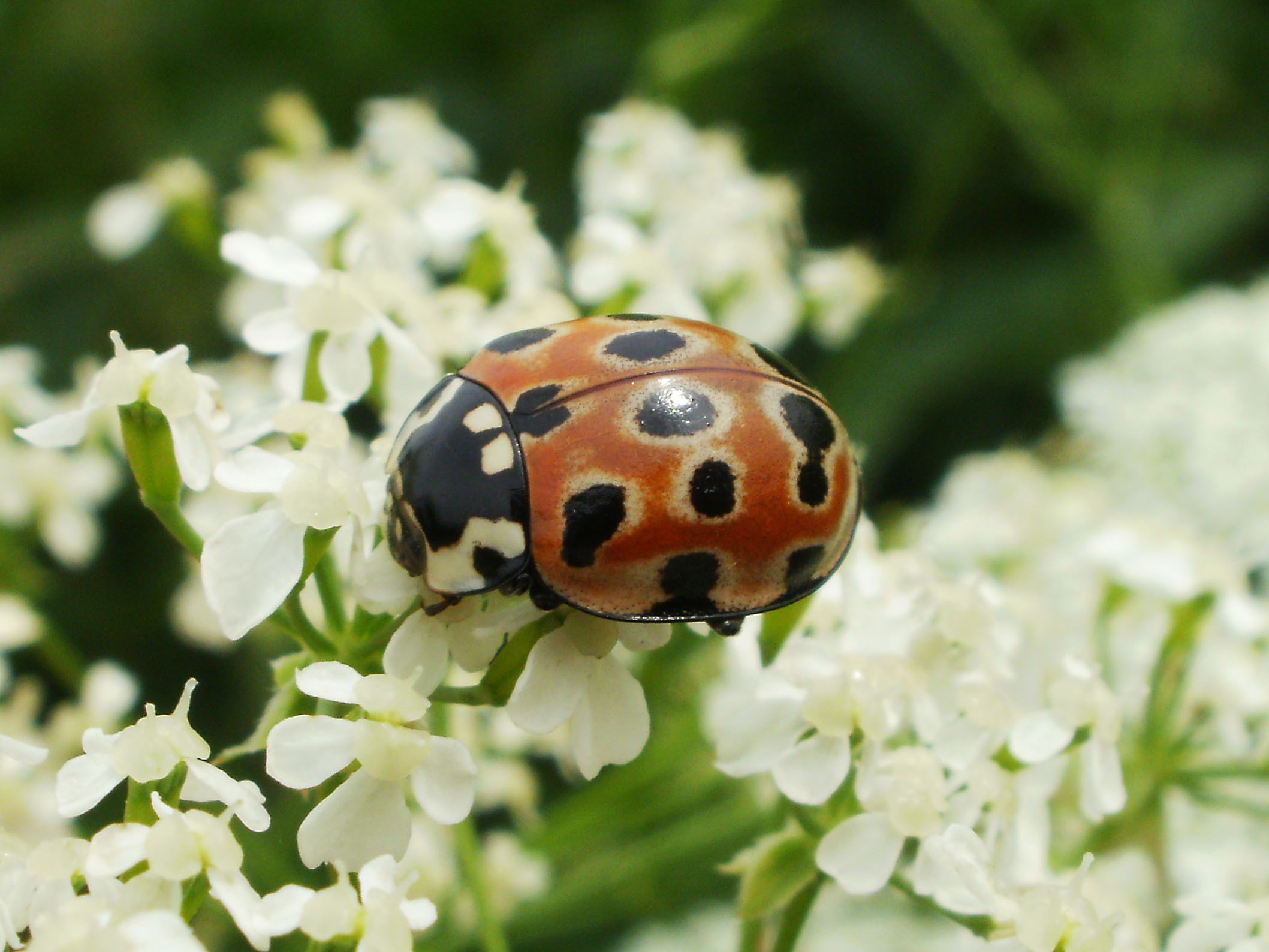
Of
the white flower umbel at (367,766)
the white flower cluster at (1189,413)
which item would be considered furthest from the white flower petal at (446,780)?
the white flower cluster at (1189,413)

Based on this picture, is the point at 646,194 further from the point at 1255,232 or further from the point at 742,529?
the point at 1255,232

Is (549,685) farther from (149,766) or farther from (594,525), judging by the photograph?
(149,766)

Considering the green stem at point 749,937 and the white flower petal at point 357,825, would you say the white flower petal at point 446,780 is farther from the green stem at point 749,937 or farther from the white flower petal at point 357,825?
the green stem at point 749,937

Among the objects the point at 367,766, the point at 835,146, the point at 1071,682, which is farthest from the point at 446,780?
the point at 835,146

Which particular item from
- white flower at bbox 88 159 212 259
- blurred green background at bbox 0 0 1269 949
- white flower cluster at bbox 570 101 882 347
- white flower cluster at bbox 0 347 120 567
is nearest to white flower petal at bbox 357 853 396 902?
white flower cluster at bbox 570 101 882 347

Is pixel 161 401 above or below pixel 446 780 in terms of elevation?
above

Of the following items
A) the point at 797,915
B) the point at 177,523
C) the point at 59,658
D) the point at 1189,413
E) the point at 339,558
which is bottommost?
the point at 1189,413
